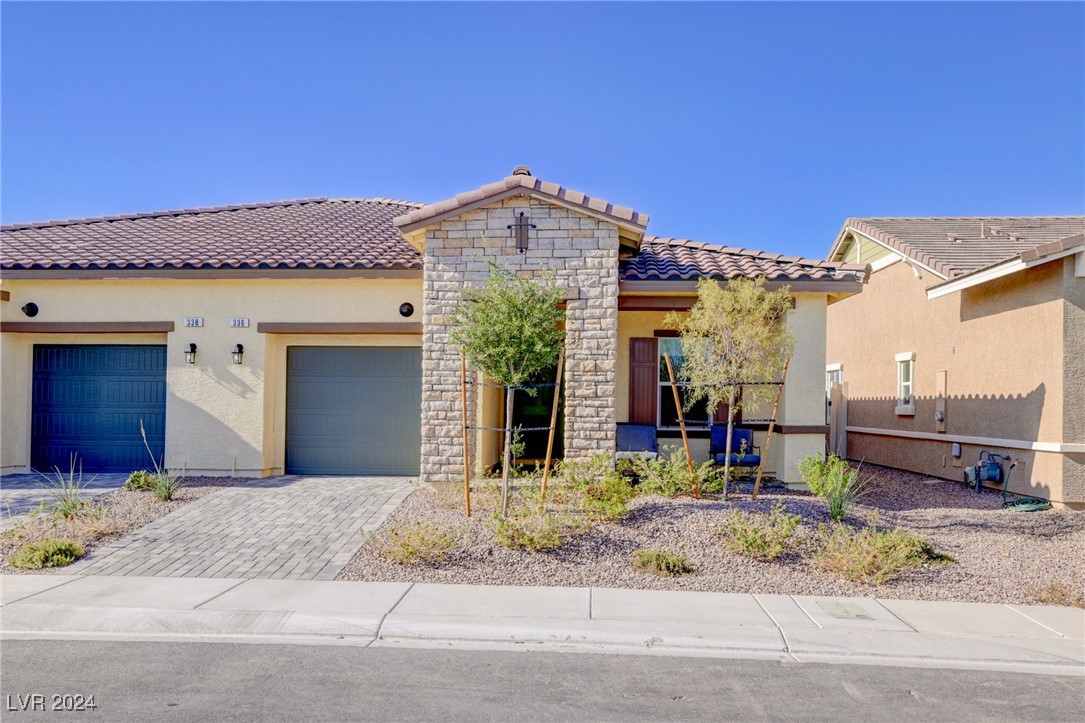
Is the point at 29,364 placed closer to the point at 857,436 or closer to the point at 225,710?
the point at 225,710

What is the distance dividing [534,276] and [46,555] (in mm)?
7023

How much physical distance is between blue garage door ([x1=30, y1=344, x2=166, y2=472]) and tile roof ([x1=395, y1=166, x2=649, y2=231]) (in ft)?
18.5

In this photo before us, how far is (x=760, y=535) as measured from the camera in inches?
324

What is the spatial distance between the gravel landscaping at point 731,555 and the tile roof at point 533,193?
4.10 meters

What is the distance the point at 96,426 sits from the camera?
12898mm

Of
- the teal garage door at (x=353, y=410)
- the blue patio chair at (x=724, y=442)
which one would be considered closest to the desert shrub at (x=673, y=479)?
the blue patio chair at (x=724, y=442)

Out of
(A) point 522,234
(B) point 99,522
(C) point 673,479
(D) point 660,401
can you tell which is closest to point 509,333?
(A) point 522,234

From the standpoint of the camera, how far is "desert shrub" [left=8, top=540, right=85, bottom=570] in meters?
7.89

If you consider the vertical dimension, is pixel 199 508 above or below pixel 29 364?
below

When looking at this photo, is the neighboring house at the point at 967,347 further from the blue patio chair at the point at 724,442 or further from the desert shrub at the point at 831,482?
the blue patio chair at the point at 724,442

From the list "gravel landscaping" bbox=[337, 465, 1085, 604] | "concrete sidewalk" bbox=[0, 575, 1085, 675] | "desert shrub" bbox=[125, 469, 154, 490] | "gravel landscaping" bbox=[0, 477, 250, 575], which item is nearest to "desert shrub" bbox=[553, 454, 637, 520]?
"gravel landscaping" bbox=[337, 465, 1085, 604]

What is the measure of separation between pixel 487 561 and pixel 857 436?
13132mm

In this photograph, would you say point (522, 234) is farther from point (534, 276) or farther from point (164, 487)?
point (164, 487)

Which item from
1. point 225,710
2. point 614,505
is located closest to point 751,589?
point 614,505
